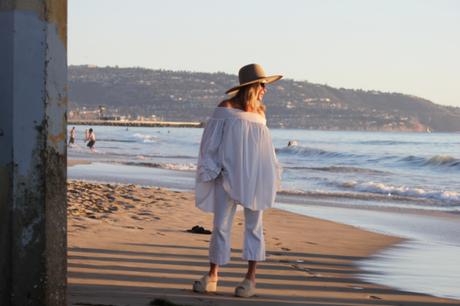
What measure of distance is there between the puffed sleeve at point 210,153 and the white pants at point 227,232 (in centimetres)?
11

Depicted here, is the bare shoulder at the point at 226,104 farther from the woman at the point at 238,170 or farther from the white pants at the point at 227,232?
the white pants at the point at 227,232

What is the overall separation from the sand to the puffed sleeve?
0.78 m

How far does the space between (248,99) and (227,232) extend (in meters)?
0.91

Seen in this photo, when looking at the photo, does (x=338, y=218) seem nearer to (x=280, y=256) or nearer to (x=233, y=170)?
(x=280, y=256)

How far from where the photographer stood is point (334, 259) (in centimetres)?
887

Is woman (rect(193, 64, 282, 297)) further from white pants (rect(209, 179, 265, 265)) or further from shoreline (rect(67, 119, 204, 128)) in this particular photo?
shoreline (rect(67, 119, 204, 128))

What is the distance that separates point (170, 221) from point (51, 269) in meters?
7.65

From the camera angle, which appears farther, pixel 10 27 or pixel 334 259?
pixel 334 259

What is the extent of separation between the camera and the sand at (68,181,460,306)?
6105 mm

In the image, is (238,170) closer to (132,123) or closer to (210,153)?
(210,153)

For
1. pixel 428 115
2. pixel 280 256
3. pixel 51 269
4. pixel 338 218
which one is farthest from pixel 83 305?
pixel 428 115

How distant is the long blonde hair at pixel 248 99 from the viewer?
6.41m

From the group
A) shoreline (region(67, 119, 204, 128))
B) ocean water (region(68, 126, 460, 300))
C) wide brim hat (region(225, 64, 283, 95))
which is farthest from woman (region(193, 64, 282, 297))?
shoreline (region(67, 119, 204, 128))

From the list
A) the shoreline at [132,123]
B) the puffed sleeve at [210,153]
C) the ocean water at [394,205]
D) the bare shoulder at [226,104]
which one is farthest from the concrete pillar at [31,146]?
the shoreline at [132,123]
